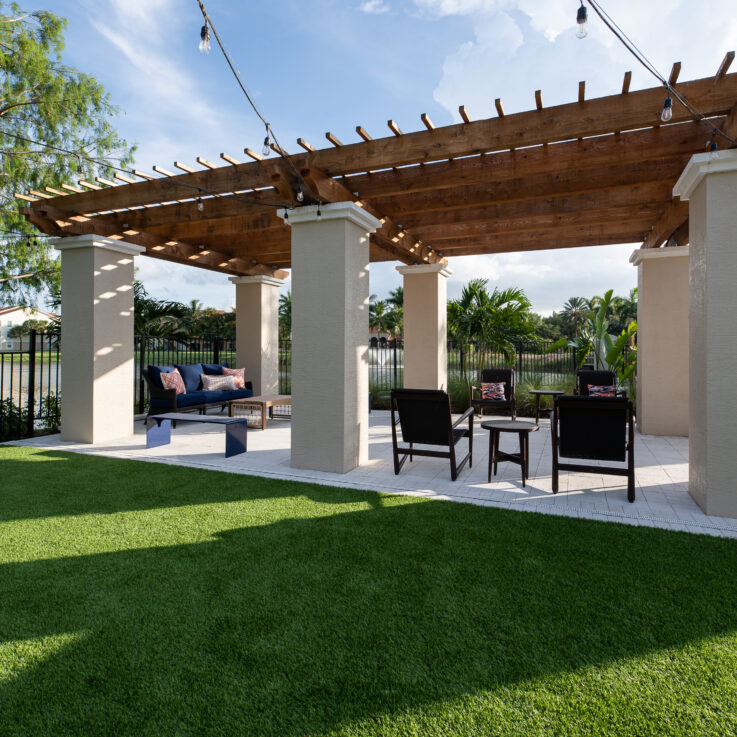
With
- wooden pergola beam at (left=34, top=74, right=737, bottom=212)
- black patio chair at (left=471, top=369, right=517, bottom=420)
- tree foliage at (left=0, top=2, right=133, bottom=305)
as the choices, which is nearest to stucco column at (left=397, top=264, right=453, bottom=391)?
black patio chair at (left=471, top=369, right=517, bottom=420)

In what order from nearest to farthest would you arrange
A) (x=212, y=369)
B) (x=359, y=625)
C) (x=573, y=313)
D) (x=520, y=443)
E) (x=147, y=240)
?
(x=359, y=625), (x=520, y=443), (x=147, y=240), (x=212, y=369), (x=573, y=313)

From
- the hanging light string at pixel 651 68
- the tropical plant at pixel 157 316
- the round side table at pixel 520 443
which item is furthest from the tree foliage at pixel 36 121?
the hanging light string at pixel 651 68

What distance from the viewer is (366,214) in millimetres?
5559

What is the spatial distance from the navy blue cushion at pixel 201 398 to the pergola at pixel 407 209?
1.76m

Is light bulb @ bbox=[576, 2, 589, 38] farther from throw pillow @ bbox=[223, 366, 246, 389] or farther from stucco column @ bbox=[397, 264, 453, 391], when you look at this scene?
throw pillow @ bbox=[223, 366, 246, 389]

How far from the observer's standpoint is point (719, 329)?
4012mm

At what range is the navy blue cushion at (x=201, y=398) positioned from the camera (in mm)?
8695

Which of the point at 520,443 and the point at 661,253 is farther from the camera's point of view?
the point at 661,253

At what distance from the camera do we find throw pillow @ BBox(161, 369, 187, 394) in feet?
28.2

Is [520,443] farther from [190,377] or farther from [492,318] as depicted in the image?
[190,377]

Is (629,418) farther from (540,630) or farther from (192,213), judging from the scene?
(192,213)

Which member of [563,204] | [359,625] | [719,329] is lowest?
[359,625]

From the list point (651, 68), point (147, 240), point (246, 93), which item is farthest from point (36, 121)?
point (651, 68)

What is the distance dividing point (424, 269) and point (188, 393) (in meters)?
5.16
